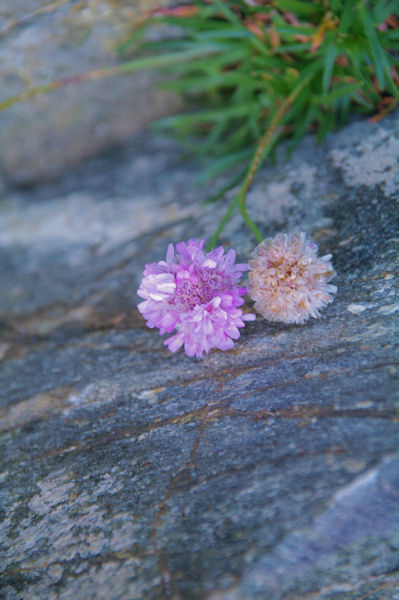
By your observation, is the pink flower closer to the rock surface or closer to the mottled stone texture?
the mottled stone texture

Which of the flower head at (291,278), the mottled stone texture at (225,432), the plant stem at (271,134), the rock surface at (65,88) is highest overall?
the rock surface at (65,88)

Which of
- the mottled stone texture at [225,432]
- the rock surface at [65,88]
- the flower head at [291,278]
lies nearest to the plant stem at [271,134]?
the mottled stone texture at [225,432]

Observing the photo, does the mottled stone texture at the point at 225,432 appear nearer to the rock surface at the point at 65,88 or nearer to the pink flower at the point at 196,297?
the pink flower at the point at 196,297

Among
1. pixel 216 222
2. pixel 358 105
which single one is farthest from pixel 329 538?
pixel 358 105

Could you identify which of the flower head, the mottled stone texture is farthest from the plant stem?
the flower head

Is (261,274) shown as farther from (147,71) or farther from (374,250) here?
(147,71)

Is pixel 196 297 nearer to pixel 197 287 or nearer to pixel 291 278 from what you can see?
pixel 197 287
